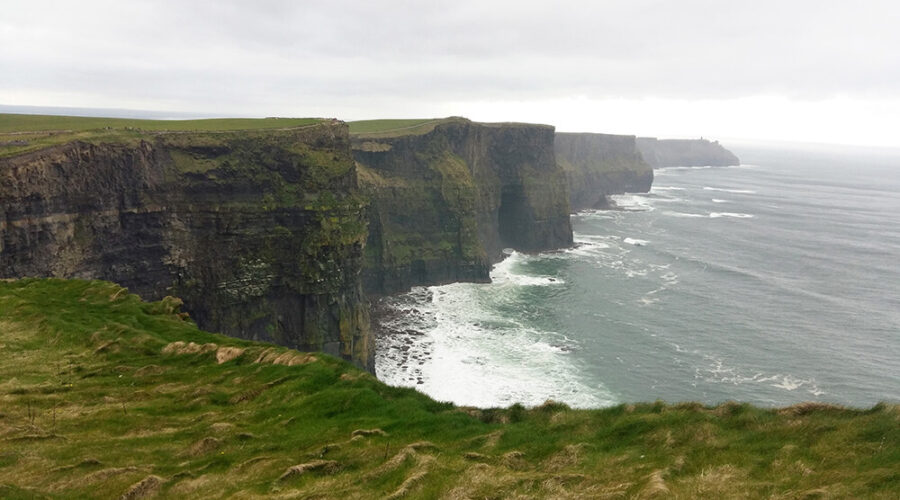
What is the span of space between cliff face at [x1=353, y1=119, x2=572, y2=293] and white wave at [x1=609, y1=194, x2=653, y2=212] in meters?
60.0

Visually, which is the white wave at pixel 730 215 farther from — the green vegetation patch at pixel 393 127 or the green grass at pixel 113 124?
the green grass at pixel 113 124

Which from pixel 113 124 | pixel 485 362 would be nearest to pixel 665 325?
pixel 485 362

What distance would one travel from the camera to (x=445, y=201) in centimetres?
8362

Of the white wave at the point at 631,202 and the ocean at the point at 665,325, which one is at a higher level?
the white wave at the point at 631,202

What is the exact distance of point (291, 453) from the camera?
14688 mm

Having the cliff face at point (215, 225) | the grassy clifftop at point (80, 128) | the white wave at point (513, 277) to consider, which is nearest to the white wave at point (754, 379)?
the white wave at point (513, 277)

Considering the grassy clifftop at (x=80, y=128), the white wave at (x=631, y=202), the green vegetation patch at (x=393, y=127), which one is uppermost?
the green vegetation patch at (x=393, y=127)

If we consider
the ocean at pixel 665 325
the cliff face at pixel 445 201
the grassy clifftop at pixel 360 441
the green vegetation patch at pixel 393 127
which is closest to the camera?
the grassy clifftop at pixel 360 441

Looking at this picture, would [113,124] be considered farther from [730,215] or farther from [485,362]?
[730,215]

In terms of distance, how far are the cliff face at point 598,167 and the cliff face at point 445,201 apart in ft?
149

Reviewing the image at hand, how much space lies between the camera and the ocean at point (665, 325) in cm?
4928

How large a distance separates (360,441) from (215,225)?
38448 mm

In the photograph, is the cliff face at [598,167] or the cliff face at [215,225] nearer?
the cliff face at [215,225]

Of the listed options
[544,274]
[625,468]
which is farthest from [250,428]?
[544,274]
